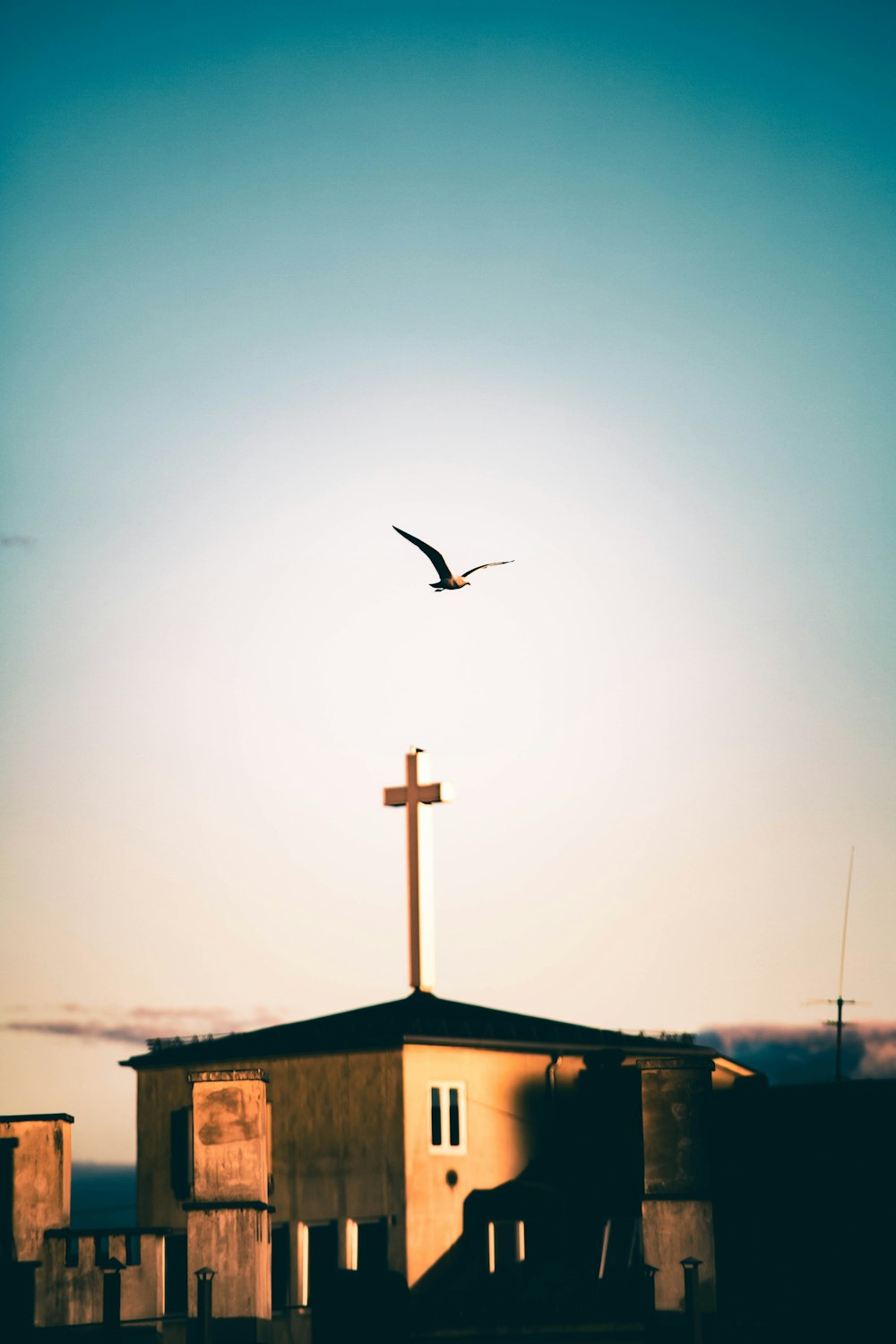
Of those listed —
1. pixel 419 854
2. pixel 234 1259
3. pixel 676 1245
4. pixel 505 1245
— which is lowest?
pixel 505 1245

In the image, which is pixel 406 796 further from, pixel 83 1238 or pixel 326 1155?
pixel 83 1238

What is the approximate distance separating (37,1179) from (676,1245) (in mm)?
15531

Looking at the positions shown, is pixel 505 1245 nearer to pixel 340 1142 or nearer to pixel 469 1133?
pixel 469 1133

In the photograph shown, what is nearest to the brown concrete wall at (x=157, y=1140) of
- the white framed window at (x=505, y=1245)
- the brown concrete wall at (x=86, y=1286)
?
the brown concrete wall at (x=86, y=1286)

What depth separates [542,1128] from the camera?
4872cm

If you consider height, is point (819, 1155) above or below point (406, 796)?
below

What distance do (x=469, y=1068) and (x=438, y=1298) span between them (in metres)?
5.42

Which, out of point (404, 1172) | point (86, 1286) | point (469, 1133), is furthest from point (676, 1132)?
point (86, 1286)

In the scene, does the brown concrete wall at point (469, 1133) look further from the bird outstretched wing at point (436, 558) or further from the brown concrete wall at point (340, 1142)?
the bird outstretched wing at point (436, 558)

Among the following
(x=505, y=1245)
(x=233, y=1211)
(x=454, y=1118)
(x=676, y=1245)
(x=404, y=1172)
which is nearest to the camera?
(x=676, y=1245)

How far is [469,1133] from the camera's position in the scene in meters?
47.0

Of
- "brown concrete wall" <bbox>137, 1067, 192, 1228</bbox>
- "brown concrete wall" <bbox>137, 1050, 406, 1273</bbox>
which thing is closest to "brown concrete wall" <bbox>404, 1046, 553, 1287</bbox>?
"brown concrete wall" <bbox>137, 1050, 406, 1273</bbox>

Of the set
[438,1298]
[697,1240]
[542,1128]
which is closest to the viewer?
[697,1240]

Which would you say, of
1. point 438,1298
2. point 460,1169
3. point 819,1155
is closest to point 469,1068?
point 460,1169
